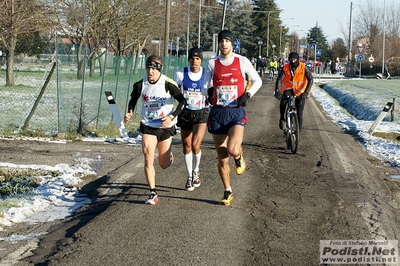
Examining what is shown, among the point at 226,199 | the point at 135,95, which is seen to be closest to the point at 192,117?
the point at 135,95

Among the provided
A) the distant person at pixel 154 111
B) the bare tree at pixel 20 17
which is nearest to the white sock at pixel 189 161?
the distant person at pixel 154 111

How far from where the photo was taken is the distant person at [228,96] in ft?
24.4

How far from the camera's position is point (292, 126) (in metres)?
12.1

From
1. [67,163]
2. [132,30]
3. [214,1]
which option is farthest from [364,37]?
[67,163]

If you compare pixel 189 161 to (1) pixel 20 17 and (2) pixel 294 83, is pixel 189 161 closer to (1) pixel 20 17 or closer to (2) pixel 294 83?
(2) pixel 294 83

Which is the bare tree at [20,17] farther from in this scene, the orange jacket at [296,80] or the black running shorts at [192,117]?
the black running shorts at [192,117]

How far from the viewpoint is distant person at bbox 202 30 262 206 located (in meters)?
7.43

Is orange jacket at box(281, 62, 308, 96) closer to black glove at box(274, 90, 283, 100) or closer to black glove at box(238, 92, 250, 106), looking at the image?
black glove at box(274, 90, 283, 100)

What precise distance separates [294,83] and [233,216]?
6052mm

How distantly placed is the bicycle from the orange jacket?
189mm

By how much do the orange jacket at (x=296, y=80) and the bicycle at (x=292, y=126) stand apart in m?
0.19

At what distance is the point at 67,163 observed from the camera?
423 inches

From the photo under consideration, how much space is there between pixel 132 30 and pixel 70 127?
19.6m

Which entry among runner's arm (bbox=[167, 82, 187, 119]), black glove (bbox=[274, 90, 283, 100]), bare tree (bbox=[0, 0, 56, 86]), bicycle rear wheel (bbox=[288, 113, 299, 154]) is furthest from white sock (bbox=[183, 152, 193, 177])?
bare tree (bbox=[0, 0, 56, 86])
